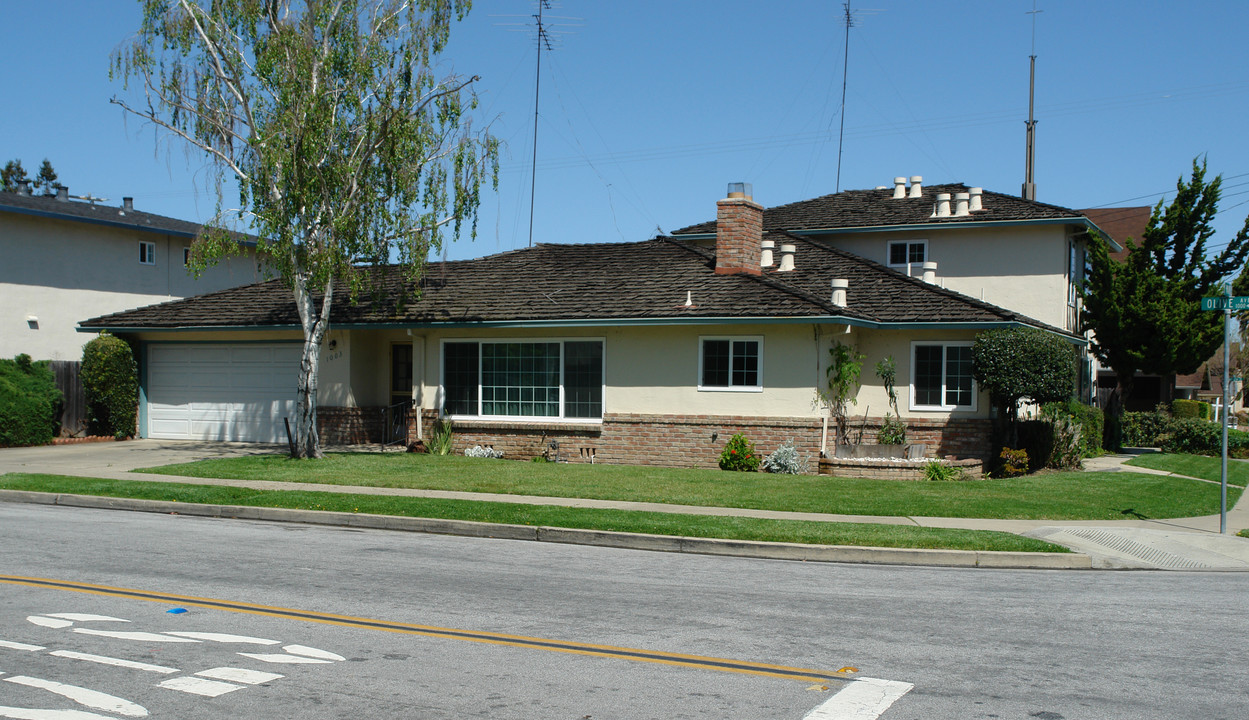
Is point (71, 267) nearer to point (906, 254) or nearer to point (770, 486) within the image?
point (770, 486)

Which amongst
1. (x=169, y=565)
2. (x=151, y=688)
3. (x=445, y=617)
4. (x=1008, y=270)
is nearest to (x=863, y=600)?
(x=445, y=617)

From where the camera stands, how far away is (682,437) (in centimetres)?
2092

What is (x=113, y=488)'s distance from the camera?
15.9 m

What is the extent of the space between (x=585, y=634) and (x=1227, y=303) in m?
10.3

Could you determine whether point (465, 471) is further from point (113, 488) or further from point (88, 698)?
point (88, 698)

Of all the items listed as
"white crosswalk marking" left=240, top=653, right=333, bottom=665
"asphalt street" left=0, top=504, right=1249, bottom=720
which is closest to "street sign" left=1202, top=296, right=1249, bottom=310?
"asphalt street" left=0, top=504, right=1249, bottom=720

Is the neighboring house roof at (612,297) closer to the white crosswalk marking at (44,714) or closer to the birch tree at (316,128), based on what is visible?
the birch tree at (316,128)

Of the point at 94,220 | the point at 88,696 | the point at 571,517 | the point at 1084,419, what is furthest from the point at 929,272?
the point at 94,220

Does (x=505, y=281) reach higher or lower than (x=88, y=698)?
higher

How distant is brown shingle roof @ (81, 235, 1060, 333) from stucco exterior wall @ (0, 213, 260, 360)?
16.0 feet

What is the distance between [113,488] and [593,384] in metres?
9.55

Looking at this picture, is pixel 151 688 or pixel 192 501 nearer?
pixel 151 688

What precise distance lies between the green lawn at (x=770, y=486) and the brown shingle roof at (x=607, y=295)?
3.37m

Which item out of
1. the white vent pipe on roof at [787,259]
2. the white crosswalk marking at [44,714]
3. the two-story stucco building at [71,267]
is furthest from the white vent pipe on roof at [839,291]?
the two-story stucco building at [71,267]
